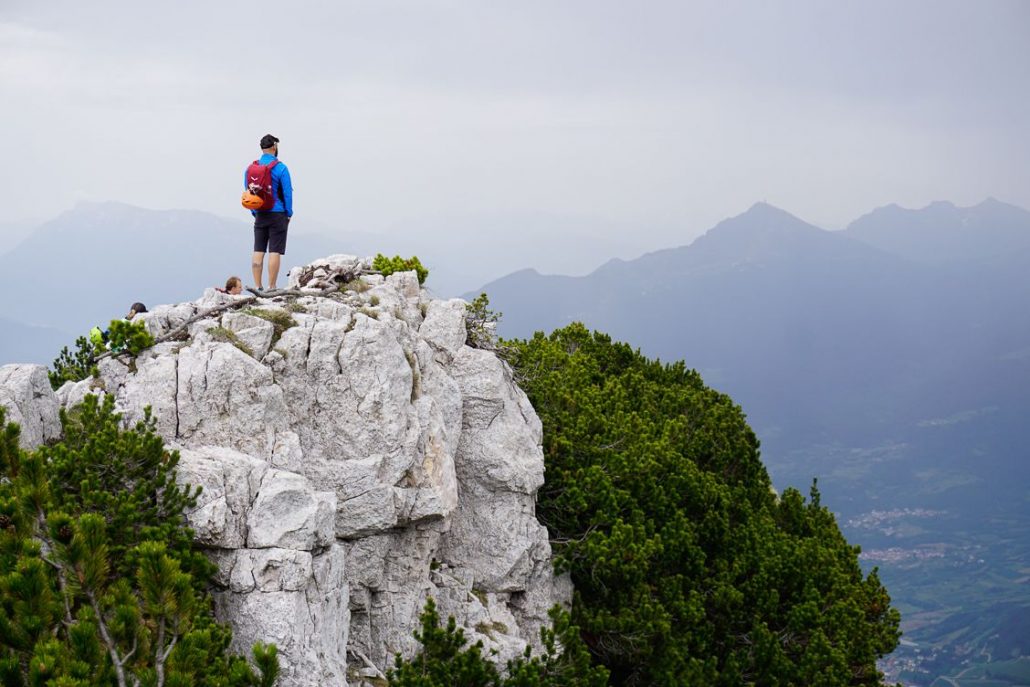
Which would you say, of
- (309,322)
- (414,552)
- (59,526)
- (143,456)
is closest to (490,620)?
(414,552)

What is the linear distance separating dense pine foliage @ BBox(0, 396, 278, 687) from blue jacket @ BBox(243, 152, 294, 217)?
6.67 m

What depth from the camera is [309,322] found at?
583 inches

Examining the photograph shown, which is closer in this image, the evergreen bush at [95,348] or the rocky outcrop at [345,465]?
the rocky outcrop at [345,465]

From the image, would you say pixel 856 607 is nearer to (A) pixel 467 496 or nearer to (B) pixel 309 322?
(A) pixel 467 496

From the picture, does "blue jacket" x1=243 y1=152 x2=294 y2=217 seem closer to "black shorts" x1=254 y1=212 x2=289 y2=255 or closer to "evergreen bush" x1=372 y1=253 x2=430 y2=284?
"black shorts" x1=254 y1=212 x2=289 y2=255

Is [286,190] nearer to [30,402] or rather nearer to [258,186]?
[258,186]

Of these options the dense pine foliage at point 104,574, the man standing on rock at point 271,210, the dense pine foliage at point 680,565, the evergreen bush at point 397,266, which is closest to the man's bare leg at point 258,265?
the man standing on rock at point 271,210

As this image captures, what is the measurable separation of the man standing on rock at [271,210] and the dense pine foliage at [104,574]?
6.27 m

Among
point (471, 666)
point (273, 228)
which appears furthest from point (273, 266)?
point (471, 666)

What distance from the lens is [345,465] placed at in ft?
46.1

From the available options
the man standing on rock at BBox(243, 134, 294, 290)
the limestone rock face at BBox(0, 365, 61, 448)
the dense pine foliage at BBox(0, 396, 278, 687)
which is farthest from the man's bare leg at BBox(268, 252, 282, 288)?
the dense pine foliage at BBox(0, 396, 278, 687)

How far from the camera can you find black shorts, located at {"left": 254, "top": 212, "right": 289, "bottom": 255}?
56.6 feet

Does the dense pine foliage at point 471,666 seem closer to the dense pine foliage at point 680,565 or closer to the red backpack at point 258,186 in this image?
the dense pine foliage at point 680,565

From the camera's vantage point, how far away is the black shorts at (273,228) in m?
17.2
